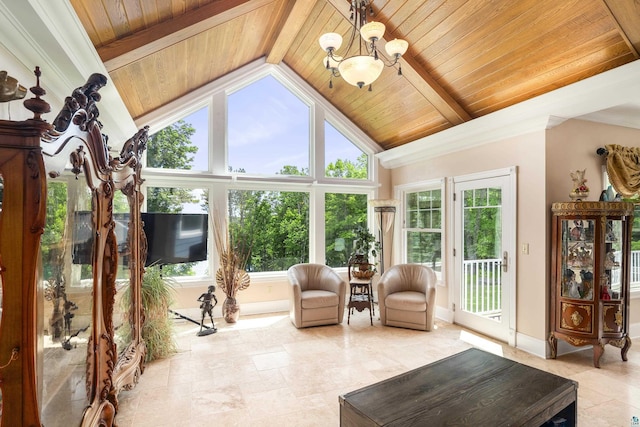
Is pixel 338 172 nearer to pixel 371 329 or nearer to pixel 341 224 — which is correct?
pixel 341 224

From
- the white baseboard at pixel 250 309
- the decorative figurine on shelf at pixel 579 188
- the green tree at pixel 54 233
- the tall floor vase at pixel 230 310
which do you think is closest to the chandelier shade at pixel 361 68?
the green tree at pixel 54 233

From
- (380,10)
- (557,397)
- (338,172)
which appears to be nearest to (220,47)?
(380,10)

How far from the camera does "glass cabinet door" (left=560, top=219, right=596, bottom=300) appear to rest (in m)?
3.48

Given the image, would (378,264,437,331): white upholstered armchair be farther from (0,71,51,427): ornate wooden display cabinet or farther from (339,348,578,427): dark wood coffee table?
(0,71,51,427): ornate wooden display cabinet

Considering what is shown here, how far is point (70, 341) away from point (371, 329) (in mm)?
3650

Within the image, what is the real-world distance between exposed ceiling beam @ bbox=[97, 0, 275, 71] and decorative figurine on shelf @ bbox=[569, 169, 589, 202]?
12.5 feet

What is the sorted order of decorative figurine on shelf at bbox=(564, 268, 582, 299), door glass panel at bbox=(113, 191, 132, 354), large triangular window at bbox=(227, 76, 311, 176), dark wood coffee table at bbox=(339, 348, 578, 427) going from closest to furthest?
dark wood coffee table at bbox=(339, 348, 578, 427) → door glass panel at bbox=(113, 191, 132, 354) → decorative figurine on shelf at bbox=(564, 268, 582, 299) → large triangular window at bbox=(227, 76, 311, 176)

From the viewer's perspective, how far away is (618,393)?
287 cm

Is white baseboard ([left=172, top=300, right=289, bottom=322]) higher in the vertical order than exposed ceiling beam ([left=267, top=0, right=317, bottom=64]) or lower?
lower

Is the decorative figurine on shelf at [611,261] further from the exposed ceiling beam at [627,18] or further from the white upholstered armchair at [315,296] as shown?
the white upholstered armchair at [315,296]

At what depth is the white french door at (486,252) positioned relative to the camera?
4.02 meters

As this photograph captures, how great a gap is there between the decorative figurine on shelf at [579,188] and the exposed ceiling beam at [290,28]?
11.5 feet

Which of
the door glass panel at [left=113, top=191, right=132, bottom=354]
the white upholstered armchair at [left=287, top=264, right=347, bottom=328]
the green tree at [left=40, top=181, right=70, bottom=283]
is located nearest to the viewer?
the green tree at [left=40, top=181, right=70, bottom=283]

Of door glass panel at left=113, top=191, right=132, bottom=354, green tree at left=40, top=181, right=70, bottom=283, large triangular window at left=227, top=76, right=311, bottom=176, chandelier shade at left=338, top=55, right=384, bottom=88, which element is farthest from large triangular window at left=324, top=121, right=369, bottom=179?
green tree at left=40, top=181, right=70, bottom=283
